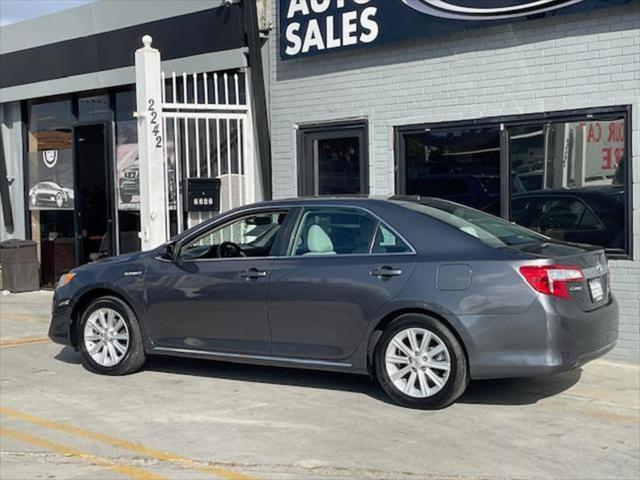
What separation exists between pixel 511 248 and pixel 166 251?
3062 mm

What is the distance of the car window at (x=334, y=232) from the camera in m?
6.38

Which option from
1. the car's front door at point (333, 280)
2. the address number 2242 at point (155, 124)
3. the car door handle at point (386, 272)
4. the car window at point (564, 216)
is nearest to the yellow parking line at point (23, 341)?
the address number 2242 at point (155, 124)

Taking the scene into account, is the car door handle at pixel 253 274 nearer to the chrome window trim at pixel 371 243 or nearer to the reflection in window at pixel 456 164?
the chrome window trim at pixel 371 243

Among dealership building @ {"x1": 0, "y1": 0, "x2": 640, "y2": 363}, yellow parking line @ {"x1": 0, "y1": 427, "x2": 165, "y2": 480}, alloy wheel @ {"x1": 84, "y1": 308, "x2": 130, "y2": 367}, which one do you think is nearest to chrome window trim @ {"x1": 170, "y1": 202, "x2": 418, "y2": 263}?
alloy wheel @ {"x1": 84, "y1": 308, "x2": 130, "y2": 367}

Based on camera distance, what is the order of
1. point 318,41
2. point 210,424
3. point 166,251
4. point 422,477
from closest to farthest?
point 422,477 → point 210,424 → point 166,251 → point 318,41

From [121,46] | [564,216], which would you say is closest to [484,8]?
[564,216]

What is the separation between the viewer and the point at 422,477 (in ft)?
15.5

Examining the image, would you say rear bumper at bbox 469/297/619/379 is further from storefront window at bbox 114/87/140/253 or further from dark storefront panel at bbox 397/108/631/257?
storefront window at bbox 114/87/140/253

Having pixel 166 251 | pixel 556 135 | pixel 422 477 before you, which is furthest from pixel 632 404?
pixel 166 251

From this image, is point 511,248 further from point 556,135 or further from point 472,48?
point 472,48

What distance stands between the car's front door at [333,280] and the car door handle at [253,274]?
10 cm

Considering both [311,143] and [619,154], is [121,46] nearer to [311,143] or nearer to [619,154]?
[311,143]

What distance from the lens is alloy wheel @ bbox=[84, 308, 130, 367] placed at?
23.9 ft

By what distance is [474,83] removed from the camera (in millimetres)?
8977
